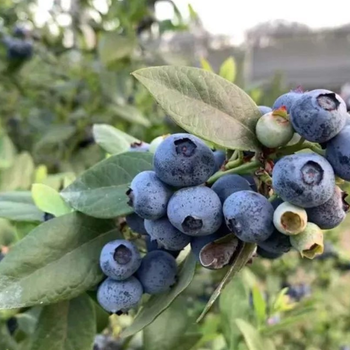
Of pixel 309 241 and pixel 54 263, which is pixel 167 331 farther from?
pixel 309 241

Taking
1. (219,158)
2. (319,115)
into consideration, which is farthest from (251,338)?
(319,115)

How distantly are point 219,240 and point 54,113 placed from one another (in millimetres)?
1569

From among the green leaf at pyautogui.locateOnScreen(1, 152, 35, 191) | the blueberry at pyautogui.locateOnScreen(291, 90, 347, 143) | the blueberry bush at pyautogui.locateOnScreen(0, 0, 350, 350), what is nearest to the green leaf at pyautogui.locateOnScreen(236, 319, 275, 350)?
the blueberry bush at pyautogui.locateOnScreen(0, 0, 350, 350)

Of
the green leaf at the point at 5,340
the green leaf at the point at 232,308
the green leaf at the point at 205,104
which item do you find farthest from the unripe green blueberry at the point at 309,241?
the green leaf at the point at 5,340

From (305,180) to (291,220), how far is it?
0.15ft

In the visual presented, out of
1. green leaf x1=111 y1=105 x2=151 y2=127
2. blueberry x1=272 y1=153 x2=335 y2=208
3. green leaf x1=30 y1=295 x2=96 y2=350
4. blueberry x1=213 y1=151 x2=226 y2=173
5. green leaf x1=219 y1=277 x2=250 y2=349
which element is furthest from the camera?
green leaf x1=111 y1=105 x2=151 y2=127

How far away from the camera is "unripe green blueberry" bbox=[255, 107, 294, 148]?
0.59 metres

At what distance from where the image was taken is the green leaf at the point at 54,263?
687mm

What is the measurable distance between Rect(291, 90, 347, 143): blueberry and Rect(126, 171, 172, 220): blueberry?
157 millimetres

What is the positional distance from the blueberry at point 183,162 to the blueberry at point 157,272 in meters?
0.14

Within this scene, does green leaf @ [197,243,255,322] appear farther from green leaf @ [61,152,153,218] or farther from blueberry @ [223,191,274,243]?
green leaf @ [61,152,153,218]

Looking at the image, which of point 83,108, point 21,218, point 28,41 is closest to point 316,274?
point 83,108

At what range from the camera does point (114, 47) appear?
175 centimetres

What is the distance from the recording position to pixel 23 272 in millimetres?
699
